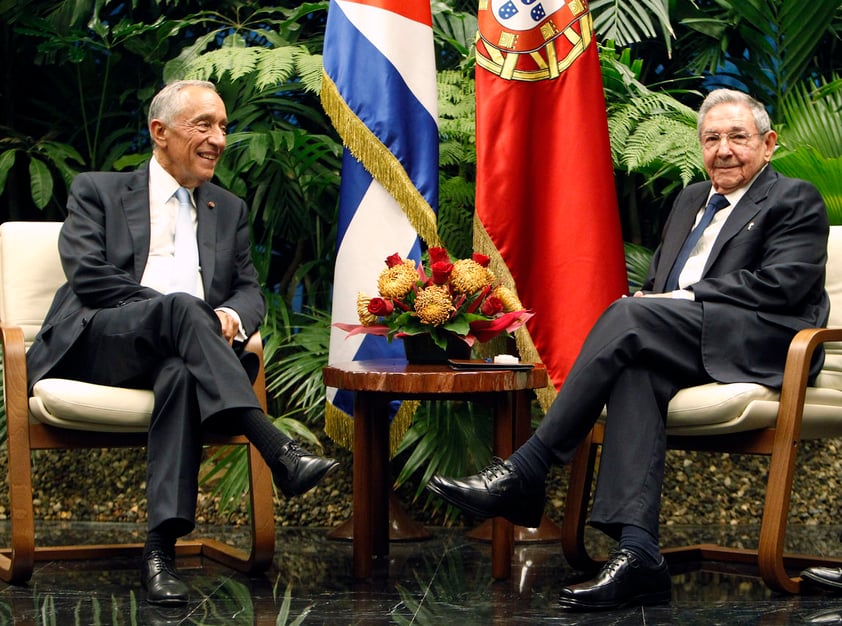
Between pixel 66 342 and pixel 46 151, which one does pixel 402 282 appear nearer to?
pixel 66 342

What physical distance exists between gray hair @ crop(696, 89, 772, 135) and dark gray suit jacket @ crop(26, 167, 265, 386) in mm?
1410

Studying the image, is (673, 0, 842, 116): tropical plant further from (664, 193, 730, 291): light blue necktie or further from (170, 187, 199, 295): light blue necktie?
(170, 187, 199, 295): light blue necktie

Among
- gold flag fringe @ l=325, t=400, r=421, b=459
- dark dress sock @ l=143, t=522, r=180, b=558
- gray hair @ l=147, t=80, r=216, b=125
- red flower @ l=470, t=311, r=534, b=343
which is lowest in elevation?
dark dress sock @ l=143, t=522, r=180, b=558

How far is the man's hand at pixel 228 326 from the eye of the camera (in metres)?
2.93

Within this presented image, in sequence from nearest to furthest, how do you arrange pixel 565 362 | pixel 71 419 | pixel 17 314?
pixel 71 419 → pixel 17 314 → pixel 565 362

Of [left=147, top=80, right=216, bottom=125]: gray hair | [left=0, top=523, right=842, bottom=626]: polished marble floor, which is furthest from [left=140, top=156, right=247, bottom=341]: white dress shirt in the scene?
[left=0, top=523, right=842, bottom=626]: polished marble floor

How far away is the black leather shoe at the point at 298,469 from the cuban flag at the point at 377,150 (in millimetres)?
908

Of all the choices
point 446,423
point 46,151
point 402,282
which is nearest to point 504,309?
point 402,282

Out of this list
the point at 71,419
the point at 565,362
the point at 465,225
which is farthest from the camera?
the point at 465,225

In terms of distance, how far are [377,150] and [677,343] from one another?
131 cm

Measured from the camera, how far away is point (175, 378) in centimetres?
268

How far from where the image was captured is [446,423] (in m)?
3.79

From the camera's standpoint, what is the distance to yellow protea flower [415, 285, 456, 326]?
113 inches

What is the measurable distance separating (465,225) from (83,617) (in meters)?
2.15
